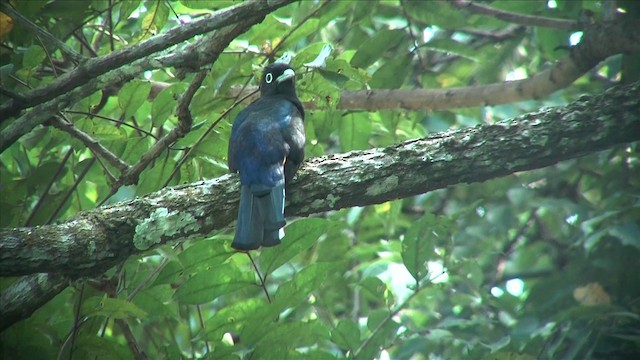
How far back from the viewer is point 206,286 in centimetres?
359

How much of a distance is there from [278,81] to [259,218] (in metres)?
1.16

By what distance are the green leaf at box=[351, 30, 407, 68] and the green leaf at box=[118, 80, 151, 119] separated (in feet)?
4.01

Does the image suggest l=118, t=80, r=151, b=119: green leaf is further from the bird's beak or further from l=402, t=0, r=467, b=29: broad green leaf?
l=402, t=0, r=467, b=29: broad green leaf

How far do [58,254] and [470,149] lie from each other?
1831mm

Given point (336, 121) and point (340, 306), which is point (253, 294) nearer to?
point (340, 306)

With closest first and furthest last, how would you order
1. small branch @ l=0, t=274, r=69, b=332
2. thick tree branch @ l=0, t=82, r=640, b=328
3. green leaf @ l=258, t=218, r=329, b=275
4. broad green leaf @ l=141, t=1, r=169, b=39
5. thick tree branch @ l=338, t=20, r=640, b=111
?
small branch @ l=0, t=274, r=69, b=332 < thick tree branch @ l=0, t=82, r=640, b=328 < green leaf @ l=258, t=218, r=329, b=275 < broad green leaf @ l=141, t=1, r=169, b=39 < thick tree branch @ l=338, t=20, r=640, b=111

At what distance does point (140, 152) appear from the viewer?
430cm

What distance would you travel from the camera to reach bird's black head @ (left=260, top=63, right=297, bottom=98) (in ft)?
14.0

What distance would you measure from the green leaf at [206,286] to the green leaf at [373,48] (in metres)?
1.57

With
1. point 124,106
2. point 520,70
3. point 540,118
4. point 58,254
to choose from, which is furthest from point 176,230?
point 520,70

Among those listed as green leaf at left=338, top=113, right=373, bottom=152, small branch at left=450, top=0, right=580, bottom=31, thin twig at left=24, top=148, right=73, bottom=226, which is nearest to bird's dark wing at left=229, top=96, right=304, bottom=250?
green leaf at left=338, top=113, right=373, bottom=152

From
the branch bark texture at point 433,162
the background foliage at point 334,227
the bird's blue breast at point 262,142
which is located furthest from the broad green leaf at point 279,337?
the bird's blue breast at point 262,142

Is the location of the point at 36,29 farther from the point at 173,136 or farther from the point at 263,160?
the point at 263,160

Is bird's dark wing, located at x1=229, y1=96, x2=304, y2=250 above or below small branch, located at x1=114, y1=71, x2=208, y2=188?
below
